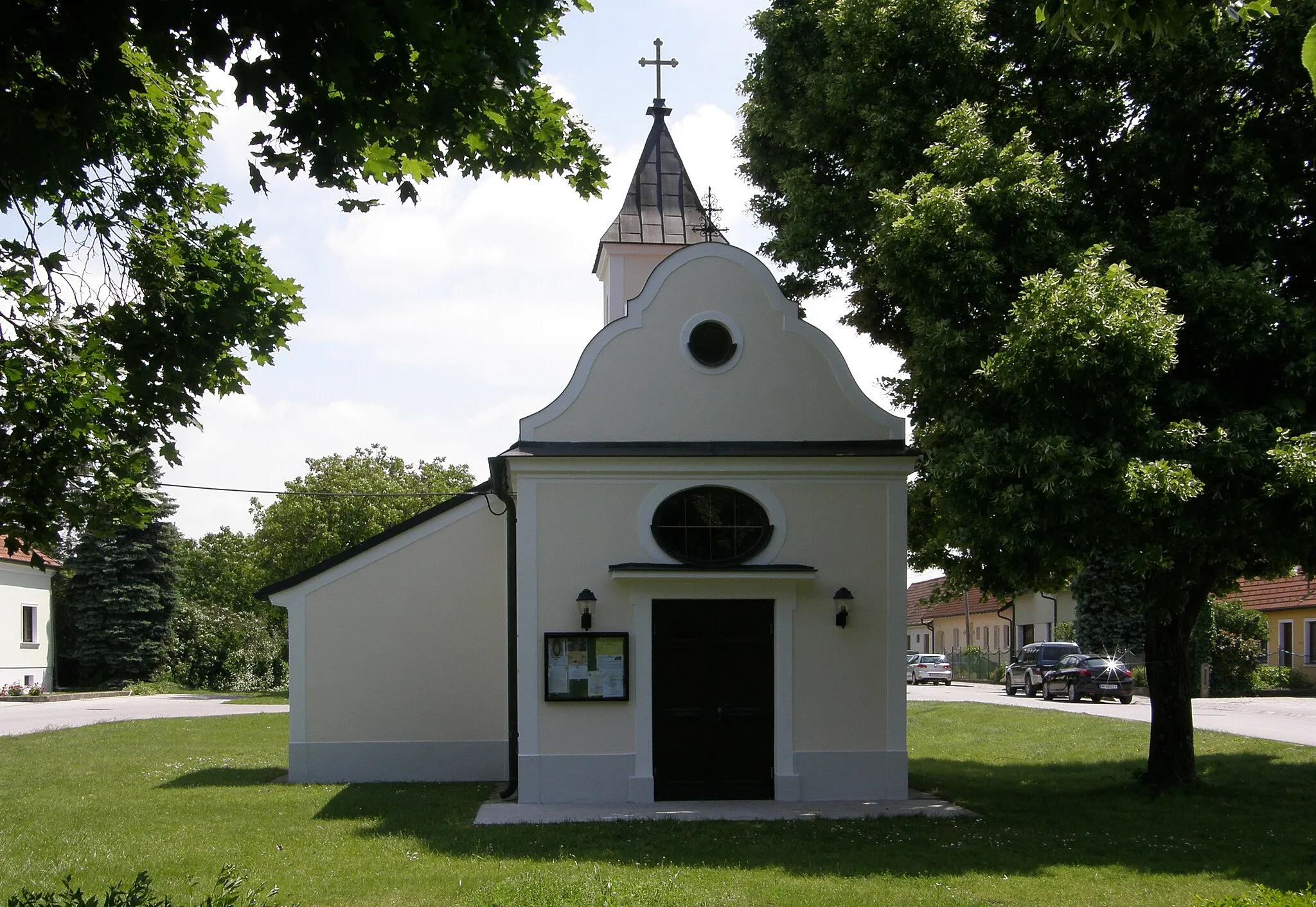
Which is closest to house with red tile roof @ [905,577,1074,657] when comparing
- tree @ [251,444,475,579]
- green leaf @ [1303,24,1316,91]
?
tree @ [251,444,475,579]

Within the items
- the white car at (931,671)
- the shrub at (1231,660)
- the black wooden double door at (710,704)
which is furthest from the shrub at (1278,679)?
the black wooden double door at (710,704)

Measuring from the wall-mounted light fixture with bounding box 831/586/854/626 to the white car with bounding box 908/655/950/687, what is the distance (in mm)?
Answer: 40448

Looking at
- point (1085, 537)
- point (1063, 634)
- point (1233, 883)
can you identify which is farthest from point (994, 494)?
point (1063, 634)

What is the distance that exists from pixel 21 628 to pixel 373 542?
3062 cm

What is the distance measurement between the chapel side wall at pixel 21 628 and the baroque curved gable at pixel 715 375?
109 feet

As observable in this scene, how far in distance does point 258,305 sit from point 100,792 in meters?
8.77

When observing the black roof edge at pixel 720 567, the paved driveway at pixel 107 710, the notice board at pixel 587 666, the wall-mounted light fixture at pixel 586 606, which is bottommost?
the paved driveway at pixel 107 710

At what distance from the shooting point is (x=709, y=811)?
13.1 meters

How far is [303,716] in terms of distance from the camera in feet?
53.6

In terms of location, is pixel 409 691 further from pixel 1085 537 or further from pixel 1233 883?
pixel 1233 883

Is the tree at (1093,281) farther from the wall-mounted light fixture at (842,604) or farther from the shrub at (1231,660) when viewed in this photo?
the shrub at (1231,660)

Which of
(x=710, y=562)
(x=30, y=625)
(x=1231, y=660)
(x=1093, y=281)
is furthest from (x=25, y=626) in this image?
(x=1231, y=660)

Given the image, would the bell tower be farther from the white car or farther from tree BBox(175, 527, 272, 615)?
the white car

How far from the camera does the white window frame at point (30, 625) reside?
4144 centimetres
